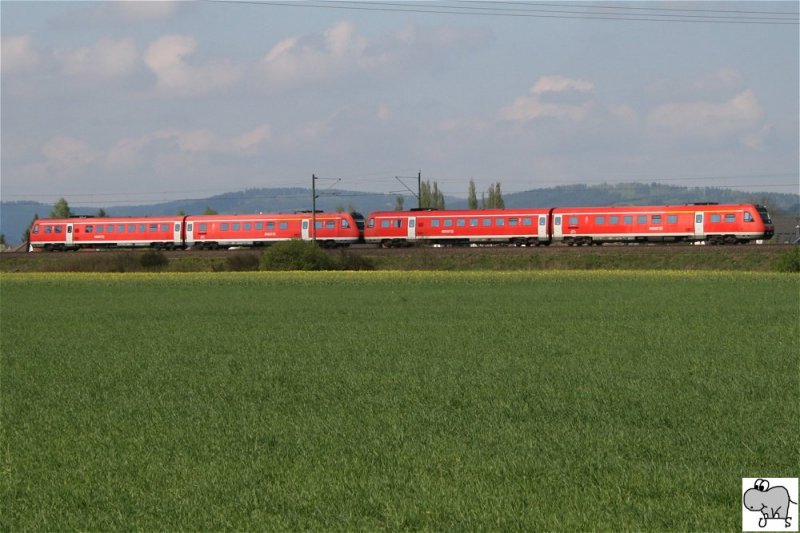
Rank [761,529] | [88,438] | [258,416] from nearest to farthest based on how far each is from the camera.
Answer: [761,529] → [88,438] → [258,416]

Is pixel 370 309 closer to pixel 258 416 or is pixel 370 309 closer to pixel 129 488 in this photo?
pixel 258 416

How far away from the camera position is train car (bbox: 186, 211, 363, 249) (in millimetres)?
68000

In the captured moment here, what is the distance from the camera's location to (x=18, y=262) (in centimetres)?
6481

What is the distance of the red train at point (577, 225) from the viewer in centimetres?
5878

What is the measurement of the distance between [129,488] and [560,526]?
3.80 meters

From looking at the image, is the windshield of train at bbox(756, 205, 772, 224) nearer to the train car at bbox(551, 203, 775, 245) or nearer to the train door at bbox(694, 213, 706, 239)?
the train car at bbox(551, 203, 775, 245)

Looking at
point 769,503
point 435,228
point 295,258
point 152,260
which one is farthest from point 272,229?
point 769,503

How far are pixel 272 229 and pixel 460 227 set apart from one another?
478 inches

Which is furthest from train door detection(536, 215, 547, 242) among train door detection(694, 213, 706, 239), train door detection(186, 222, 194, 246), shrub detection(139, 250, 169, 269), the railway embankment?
train door detection(186, 222, 194, 246)

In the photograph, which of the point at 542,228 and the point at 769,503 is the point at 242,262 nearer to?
the point at 542,228

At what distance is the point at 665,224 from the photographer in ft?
198

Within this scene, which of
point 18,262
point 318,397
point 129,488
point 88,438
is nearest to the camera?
point 129,488

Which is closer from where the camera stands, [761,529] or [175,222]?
[761,529]

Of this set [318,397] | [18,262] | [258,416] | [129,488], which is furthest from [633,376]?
[18,262]
